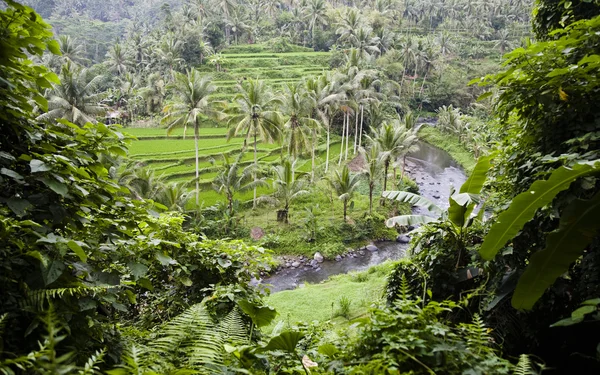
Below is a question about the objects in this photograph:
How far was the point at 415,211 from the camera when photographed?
2053cm

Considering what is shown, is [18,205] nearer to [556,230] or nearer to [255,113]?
[556,230]

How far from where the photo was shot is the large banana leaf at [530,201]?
75.1 inches

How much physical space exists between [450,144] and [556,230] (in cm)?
3464

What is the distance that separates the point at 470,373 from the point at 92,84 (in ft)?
66.6

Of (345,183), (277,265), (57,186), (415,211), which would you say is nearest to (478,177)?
(277,265)

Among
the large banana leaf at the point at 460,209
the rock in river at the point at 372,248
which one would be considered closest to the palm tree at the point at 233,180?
the rock in river at the point at 372,248

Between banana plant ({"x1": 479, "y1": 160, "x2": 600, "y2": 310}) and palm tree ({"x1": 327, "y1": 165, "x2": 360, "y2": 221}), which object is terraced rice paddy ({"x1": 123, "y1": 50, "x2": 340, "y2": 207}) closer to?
palm tree ({"x1": 327, "y1": 165, "x2": 360, "y2": 221})

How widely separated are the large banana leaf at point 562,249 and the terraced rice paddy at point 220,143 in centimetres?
1159

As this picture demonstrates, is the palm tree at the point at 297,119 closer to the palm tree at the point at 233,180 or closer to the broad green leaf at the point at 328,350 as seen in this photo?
the palm tree at the point at 233,180

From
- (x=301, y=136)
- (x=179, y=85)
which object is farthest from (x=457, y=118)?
(x=179, y=85)

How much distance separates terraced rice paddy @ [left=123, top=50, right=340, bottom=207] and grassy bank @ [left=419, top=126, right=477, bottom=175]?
36.0ft

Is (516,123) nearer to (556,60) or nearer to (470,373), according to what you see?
(556,60)

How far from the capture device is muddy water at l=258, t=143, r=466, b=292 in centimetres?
1418

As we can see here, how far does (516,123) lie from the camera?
376 cm
